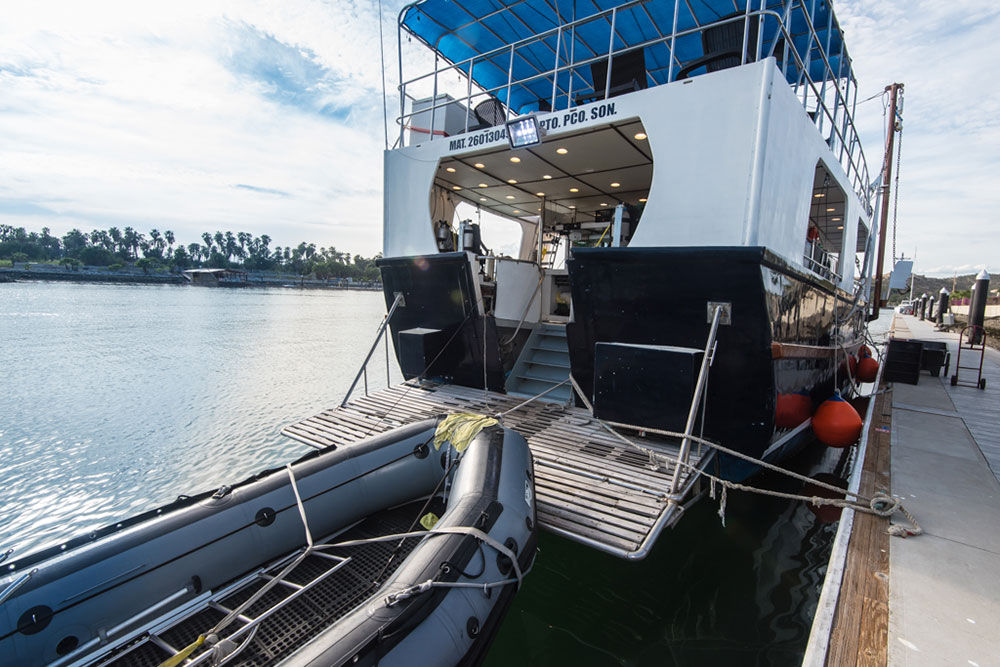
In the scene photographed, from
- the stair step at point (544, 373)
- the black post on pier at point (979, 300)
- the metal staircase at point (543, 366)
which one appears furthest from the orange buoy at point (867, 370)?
the stair step at point (544, 373)

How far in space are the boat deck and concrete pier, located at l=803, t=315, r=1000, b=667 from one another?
1004 millimetres

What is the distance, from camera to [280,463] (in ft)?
20.8

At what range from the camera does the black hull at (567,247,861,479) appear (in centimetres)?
395

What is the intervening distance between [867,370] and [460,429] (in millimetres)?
10968

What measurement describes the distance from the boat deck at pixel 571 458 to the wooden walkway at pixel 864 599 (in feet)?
3.31

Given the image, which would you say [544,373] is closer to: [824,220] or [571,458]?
[571,458]

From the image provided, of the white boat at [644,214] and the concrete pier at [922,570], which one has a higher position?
the white boat at [644,214]

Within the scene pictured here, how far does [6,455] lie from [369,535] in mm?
6409

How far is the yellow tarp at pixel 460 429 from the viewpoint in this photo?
146 inches

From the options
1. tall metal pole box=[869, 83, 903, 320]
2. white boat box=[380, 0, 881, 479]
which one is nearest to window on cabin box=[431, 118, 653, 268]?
white boat box=[380, 0, 881, 479]

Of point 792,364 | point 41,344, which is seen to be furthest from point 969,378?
point 41,344

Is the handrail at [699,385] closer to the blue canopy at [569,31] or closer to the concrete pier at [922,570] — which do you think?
the concrete pier at [922,570]

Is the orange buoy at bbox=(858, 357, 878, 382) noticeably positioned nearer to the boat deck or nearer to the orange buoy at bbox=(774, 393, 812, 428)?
the orange buoy at bbox=(774, 393, 812, 428)

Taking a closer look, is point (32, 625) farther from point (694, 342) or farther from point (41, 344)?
point (41, 344)
